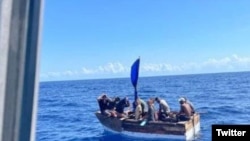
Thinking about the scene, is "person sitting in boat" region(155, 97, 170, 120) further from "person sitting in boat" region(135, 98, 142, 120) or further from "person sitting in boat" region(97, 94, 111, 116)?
"person sitting in boat" region(97, 94, 111, 116)

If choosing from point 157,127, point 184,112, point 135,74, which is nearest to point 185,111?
point 184,112

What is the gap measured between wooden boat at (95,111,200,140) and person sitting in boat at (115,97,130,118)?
0.03 metres

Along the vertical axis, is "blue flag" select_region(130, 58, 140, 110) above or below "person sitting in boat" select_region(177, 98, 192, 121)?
above

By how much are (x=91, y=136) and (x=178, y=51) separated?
1.85ft

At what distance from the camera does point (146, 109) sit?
1267 mm

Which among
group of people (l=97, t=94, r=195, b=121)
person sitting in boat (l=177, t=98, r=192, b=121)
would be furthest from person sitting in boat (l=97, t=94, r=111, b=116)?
person sitting in boat (l=177, t=98, r=192, b=121)

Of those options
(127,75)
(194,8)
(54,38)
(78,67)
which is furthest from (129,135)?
(194,8)

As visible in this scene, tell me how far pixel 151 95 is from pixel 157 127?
14 cm

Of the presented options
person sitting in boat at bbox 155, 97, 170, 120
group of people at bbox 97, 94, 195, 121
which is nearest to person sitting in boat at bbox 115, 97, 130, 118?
group of people at bbox 97, 94, 195, 121

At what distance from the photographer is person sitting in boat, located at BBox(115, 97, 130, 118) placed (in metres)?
1.27

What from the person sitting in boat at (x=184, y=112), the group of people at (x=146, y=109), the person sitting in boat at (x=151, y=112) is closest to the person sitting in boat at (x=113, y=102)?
the group of people at (x=146, y=109)

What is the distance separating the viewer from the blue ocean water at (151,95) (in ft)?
4.09

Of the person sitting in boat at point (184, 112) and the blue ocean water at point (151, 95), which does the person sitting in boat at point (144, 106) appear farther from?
the person sitting in boat at point (184, 112)

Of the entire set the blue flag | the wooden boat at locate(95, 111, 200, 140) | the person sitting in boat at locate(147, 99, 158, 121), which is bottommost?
the wooden boat at locate(95, 111, 200, 140)
